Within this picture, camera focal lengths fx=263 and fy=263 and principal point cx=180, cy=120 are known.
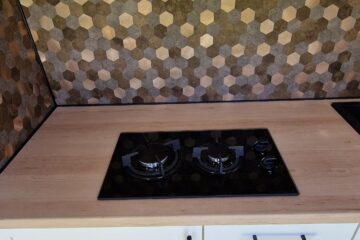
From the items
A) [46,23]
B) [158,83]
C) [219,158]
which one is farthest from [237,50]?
[46,23]

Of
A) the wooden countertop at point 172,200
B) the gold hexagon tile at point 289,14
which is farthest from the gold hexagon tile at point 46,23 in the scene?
the gold hexagon tile at point 289,14

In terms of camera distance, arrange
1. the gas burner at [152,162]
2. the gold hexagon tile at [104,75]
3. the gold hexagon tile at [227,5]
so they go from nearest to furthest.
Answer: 1. the gas burner at [152,162]
2. the gold hexagon tile at [227,5]
3. the gold hexagon tile at [104,75]

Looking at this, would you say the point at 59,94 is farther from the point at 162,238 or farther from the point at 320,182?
the point at 320,182

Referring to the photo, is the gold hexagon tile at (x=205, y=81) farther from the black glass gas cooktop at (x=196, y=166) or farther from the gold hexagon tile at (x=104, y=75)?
the gold hexagon tile at (x=104, y=75)

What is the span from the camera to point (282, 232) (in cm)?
64

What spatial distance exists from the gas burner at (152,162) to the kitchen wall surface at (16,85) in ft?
1.15

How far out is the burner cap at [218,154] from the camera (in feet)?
2.40

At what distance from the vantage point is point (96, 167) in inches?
28.8

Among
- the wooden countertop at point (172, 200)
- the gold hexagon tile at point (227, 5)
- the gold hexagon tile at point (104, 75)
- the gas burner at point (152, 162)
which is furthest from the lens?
the gold hexagon tile at point (104, 75)

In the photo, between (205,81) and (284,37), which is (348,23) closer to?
(284,37)

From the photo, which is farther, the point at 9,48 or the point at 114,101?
the point at 114,101

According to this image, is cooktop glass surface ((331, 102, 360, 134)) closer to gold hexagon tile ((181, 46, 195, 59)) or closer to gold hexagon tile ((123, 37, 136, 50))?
gold hexagon tile ((181, 46, 195, 59))

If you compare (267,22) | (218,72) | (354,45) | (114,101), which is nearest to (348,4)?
(354,45)

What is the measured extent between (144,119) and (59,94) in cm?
36
